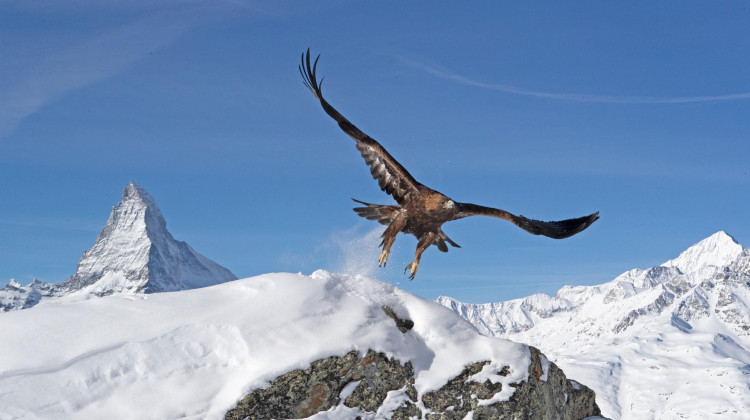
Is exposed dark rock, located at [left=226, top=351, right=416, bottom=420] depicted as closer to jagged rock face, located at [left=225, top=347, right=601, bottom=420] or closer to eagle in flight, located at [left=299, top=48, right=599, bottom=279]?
jagged rock face, located at [left=225, top=347, right=601, bottom=420]

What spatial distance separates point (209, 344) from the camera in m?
11.7

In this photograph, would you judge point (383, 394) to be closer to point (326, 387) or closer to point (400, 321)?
point (326, 387)

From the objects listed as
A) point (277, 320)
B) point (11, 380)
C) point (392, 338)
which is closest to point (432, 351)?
point (392, 338)

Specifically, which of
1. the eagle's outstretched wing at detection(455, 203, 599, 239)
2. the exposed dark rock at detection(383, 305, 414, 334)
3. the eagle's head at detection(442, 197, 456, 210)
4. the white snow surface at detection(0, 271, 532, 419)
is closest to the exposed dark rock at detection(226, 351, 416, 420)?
the white snow surface at detection(0, 271, 532, 419)

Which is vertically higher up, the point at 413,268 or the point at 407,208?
the point at 407,208

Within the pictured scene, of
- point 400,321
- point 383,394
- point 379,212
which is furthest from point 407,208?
point 383,394

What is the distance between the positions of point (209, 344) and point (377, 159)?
545cm

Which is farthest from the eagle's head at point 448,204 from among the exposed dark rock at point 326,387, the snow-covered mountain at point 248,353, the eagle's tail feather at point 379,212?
the exposed dark rock at point 326,387

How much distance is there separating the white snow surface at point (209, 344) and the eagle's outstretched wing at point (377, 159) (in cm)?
231

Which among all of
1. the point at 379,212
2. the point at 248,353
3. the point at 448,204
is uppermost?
the point at 379,212

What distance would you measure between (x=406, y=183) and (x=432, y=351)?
12.0 ft

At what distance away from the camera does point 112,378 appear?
428 inches

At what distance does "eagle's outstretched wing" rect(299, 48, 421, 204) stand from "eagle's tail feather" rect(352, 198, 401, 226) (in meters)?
0.29

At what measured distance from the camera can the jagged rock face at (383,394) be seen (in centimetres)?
1147
